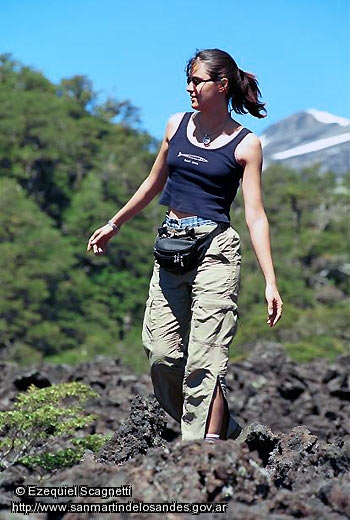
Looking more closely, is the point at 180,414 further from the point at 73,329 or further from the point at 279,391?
the point at 73,329

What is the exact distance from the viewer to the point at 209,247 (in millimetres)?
4602

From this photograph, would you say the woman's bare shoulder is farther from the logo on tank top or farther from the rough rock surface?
the rough rock surface

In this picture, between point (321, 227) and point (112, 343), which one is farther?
point (321, 227)

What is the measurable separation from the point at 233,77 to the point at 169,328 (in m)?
1.10

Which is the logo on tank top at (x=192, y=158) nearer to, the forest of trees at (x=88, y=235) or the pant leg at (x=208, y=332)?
the pant leg at (x=208, y=332)

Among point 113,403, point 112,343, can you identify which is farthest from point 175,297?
point 112,343

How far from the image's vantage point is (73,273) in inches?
2159

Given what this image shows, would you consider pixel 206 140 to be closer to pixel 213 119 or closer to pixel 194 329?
pixel 213 119

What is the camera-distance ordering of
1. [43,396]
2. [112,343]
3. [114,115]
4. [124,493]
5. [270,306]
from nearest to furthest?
[124,493] → [270,306] → [43,396] → [112,343] → [114,115]

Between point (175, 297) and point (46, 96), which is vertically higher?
point (46, 96)

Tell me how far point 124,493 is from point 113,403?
688 centimetres

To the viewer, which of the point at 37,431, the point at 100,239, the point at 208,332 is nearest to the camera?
the point at 208,332

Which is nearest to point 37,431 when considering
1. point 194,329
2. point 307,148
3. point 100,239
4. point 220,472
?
point 100,239

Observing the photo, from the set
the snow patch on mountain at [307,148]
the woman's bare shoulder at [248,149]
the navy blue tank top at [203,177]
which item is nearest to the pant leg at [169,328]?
the navy blue tank top at [203,177]
